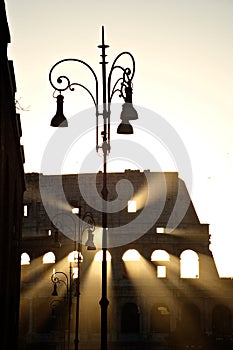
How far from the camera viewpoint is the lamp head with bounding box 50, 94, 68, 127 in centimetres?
1392

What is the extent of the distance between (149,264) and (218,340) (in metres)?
15.2

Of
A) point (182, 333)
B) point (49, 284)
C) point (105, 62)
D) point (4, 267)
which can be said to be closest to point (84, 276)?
point (49, 284)

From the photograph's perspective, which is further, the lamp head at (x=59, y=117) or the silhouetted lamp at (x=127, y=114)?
the lamp head at (x=59, y=117)

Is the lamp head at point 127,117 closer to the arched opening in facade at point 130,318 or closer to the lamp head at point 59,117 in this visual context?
the lamp head at point 59,117

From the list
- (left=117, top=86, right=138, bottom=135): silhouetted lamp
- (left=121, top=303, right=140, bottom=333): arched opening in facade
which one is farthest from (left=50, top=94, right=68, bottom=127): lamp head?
(left=121, top=303, right=140, bottom=333): arched opening in facade

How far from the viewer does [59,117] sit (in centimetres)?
1398

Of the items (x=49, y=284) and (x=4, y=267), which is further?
(x=49, y=284)

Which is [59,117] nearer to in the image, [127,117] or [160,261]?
[127,117]

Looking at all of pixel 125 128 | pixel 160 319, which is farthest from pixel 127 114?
pixel 160 319

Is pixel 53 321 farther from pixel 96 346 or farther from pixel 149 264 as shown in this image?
pixel 149 264

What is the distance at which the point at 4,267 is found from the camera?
776 inches

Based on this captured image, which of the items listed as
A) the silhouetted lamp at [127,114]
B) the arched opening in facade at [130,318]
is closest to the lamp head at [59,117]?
the silhouetted lamp at [127,114]

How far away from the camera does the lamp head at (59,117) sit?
13922 mm

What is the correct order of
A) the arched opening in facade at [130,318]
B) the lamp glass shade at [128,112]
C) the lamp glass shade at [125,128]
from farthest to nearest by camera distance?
the arched opening in facade at [130,318] < the lamp glass shade at [125,128] < the lamp glass shade at [128,112]
